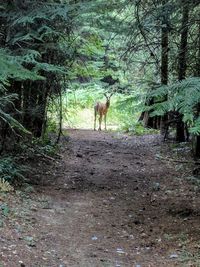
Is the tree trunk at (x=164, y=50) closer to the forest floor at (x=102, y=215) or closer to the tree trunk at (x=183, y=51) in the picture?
the tree trunk at (x=183, y=51)

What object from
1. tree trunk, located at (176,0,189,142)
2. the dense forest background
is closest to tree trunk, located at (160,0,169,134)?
the dense forest background

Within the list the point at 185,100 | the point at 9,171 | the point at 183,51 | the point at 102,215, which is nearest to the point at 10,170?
the point at 9,171

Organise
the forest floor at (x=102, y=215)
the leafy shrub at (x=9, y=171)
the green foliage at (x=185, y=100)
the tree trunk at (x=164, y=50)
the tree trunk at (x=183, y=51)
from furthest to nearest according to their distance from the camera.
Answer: the tree trunk at (x=164, y=50) < the tree trunk at (x=183, y=51) < the leafy shrub at (x=9, y=171) < the forest floor at (x=102, y=215) < the green foliage at (x=185, y=100)

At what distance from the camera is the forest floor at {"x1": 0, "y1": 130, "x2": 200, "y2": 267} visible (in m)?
6.39

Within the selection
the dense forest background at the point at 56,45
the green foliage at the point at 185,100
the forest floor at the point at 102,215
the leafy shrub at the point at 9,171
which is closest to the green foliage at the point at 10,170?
the leafy shrub at the point at 9,171

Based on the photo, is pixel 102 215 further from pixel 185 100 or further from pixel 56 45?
pixel 56 45

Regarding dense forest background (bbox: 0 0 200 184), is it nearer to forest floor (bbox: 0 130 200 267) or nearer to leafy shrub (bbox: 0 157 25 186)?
leafy shrub (bbox: 0 157 25 186)

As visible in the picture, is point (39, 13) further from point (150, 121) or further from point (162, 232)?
point (150, 121)

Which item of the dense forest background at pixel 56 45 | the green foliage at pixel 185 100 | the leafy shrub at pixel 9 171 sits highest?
the dense forest background at pixel 56 45

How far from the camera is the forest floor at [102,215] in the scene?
639 cm

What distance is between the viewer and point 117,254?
6602mm

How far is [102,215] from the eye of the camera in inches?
332


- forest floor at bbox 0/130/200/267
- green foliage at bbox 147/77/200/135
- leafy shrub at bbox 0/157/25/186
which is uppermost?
green foliage at bbox 147/77/200/135

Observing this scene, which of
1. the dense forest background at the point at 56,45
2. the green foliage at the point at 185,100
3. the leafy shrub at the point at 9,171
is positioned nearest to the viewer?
the green foliage at the point at 185,100
